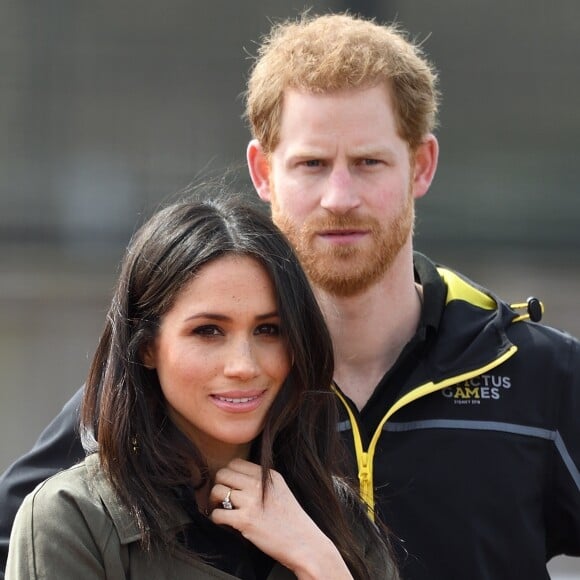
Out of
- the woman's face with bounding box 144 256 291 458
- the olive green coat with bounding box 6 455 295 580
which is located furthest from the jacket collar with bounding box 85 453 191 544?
the woman's face with bounding box 144 256 291 458

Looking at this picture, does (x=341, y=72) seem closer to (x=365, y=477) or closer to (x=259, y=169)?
(x=259, y=169)

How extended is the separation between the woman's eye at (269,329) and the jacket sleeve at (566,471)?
821 mm

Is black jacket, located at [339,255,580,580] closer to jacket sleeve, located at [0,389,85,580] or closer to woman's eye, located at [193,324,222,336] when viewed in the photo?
jacket sleeve, located at [0,389,85,580]

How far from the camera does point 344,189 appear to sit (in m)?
2.69

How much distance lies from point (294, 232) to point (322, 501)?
0.75 metres

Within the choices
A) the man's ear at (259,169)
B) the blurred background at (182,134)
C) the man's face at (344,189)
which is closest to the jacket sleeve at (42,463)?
the man's face at (344,189)

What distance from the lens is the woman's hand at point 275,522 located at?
2004mm

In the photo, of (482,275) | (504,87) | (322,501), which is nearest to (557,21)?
(504,87)

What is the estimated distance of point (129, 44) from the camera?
6.34 metres

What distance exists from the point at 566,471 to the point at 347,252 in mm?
602

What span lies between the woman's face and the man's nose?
24.7 inches

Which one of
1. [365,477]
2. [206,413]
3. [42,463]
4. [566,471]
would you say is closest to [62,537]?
[206,413]

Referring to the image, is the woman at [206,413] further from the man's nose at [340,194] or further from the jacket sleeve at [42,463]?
the man's nose at [340,194]

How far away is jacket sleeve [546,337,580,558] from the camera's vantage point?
8.66 ft
